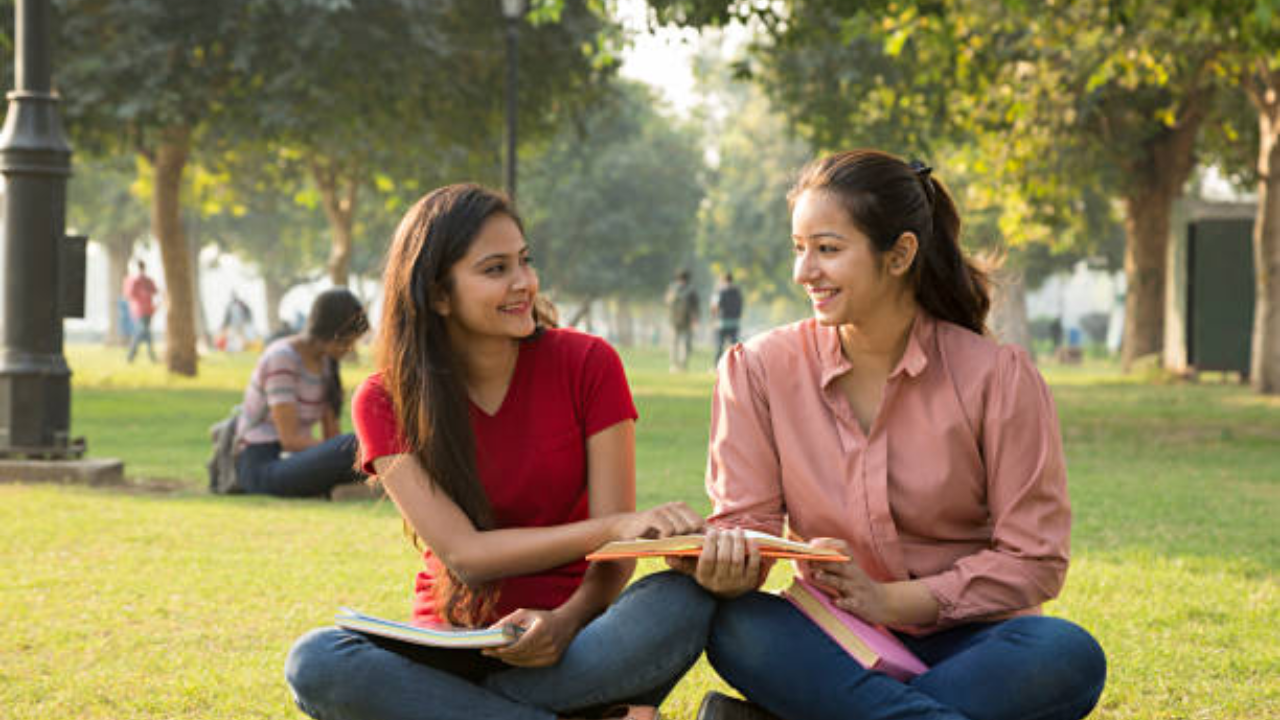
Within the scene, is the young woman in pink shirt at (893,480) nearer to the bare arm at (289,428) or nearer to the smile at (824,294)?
the smile at (824,294)

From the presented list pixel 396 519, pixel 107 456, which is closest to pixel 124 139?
pixel 107 456

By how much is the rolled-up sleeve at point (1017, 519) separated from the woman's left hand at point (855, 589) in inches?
5.2

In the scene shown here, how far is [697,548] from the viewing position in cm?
345

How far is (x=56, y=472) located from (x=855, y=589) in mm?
7827

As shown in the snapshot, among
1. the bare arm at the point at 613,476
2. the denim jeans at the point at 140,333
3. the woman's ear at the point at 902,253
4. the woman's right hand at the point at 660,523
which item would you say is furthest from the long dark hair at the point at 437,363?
the denim jeans at the point at 140,333

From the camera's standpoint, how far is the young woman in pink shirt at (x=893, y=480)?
139 inches

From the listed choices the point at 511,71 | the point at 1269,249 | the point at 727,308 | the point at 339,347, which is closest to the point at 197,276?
the point at 727,308

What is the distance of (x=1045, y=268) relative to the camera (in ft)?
163

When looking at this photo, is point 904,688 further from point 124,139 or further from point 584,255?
point 584,255

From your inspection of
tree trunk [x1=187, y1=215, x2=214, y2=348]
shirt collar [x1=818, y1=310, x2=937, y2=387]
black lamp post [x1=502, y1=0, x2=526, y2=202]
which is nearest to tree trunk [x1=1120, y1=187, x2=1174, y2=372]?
black lamp post [x1=502, y1=0, x2=526, y2=202]

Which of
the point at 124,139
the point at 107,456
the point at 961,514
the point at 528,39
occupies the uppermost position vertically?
the point at 528,39

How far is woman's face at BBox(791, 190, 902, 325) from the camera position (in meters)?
3.78

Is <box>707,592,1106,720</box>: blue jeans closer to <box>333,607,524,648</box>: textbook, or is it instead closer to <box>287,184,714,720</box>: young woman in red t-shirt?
<box>287,184,714,720</box>: young woman in red t-shirt

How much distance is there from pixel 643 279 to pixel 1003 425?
57.8 meters
